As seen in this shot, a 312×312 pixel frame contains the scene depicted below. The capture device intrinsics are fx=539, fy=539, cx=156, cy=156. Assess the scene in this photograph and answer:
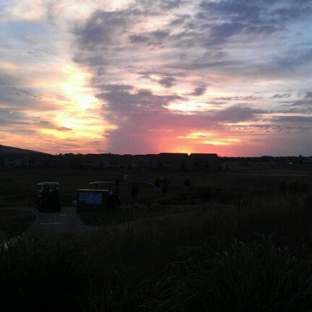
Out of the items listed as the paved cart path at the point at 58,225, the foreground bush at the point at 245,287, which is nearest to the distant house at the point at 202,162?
the paved cart path at the point at 58,225

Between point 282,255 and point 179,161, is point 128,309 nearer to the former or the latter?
point 282,255

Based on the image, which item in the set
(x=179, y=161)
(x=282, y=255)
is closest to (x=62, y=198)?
(x=282, y=255)

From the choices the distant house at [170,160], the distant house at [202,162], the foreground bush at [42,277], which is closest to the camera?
the foreground bush at [42,277]

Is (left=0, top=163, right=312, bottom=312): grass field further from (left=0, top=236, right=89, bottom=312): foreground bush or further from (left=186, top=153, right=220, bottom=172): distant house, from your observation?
(left=186, top=153, right=220, bottom=172): distant house

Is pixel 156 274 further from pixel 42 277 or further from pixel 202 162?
pixel 202 162

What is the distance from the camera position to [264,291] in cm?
507

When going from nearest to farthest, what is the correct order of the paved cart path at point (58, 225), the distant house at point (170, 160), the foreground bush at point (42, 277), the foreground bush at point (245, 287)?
the foreground bush at point (245, 287) < the foreground bush at point (42, 277) < the paved cart path at point (58, 225) < the distant house at point (170, 160)

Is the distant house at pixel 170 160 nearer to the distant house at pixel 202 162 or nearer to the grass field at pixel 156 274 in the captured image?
the distant house at pixel 202 162

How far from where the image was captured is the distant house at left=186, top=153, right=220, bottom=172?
13200 centimetres

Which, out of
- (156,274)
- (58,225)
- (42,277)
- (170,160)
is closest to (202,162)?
(170,160)

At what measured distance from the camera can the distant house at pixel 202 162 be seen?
132000 millimetres

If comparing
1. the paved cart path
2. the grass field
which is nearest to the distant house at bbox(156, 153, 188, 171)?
the paved cart path

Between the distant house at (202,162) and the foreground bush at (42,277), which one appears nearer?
the foreground bush at (42,277)

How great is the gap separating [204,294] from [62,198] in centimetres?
3561
